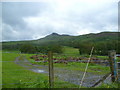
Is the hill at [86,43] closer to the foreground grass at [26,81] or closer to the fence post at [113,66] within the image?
the foreground grass at [26,81]

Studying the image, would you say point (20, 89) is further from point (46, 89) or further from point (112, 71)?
point (112, 71)

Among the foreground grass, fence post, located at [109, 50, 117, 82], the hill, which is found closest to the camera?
the foreground grass

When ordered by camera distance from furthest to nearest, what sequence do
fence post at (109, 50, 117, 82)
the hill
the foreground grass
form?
1. the hill
2. fence post at (109, 50, 117, 82)
3. the foreground grass

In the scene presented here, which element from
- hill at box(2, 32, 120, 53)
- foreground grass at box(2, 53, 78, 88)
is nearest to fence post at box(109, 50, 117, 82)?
foreground grass at box(2, 53, 78, 88)

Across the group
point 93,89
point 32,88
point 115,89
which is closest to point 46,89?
point 32,88

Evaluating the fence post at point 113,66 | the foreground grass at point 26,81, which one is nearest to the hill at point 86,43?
the foreground grass at point 26,81

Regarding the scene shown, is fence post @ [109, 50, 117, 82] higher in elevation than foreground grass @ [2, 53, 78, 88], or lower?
higher

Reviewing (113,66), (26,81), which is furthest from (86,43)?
(26,81)

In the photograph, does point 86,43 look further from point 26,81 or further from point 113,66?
point 26,81

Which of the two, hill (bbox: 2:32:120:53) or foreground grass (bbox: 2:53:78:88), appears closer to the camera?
foreground grass (bbox: 2:53:78:88)

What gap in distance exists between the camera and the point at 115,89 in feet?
14.9

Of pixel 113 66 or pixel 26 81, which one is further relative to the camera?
pixel 26 81

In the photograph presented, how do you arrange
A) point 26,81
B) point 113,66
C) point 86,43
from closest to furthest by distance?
point 113,66 < point 26,81 < point 86,43

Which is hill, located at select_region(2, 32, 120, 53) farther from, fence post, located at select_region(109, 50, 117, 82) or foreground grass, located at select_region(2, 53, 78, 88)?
fence post, located at select_region(109, 50, 117, 82)
